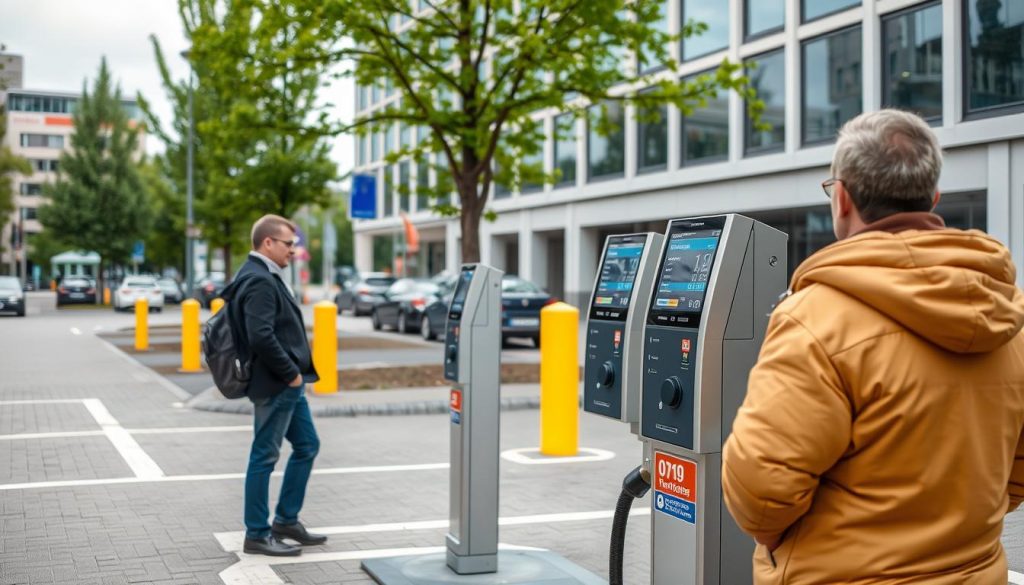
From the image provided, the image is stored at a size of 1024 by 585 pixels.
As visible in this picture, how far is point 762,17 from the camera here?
2708 cm

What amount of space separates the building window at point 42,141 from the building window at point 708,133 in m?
93.8

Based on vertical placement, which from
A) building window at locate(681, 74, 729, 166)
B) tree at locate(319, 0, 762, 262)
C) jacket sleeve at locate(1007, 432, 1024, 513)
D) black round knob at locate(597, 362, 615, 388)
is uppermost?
building window at locate(681, 74, 729, 166)

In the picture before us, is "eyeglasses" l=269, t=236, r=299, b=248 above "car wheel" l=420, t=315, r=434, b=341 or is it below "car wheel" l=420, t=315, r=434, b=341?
above

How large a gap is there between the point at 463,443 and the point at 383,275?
1423 inches

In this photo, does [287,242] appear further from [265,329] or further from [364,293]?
[364,293]

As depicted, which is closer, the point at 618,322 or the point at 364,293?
the point at 618,322

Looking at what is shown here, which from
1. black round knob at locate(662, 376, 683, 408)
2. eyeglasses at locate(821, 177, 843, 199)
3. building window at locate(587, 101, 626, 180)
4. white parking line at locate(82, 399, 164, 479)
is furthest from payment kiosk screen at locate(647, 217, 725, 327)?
building window at locate(587, 101, 626, 180)

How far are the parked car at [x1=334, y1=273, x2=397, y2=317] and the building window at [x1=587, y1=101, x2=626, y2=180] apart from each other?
353 inches

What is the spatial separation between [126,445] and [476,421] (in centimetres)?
560

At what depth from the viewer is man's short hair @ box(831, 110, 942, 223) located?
7.48 feet

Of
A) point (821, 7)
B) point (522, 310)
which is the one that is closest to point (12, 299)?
point (522, 310)

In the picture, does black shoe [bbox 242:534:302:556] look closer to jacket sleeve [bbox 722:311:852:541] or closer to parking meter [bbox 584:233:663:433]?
parking meter [bbox 584:233:663:433]

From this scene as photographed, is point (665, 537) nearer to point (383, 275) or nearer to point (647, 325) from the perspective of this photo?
point (647, 325)

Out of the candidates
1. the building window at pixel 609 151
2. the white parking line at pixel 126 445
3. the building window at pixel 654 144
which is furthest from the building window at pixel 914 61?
the white parking line at pixel 126 445
